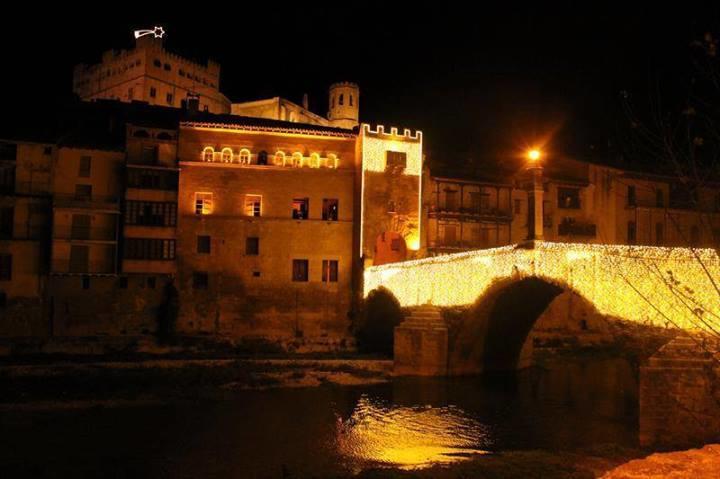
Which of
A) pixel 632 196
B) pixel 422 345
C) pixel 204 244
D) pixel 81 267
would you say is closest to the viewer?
pixel 422 345

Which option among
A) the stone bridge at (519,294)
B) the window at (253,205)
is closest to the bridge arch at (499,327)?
the stone bridge at (519,294)

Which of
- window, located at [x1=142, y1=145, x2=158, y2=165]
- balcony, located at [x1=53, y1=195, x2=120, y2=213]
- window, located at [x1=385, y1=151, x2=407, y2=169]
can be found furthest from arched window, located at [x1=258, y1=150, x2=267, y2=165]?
balcony, located at [x1=53, y1=195, x2=120, y2=213]

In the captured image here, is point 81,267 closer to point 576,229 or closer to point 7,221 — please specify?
point 7,221

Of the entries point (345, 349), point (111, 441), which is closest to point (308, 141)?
point (345, 349)

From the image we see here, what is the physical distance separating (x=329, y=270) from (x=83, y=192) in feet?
54.8

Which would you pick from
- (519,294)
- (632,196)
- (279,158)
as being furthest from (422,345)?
(632,196)

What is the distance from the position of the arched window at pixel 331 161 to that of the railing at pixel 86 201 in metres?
14.2

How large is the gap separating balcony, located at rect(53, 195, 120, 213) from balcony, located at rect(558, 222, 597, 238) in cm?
3302

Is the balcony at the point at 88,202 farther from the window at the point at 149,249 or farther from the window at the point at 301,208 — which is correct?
the window at the point at 301,208

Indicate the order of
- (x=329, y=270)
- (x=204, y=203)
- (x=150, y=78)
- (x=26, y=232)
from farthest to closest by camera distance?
(x=150, y=78), (x=329, y=270), (x=204, y=203), (x=26, y=232)

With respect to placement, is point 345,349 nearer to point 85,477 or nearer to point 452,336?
point 452,336

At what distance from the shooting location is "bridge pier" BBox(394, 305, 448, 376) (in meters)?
32.4

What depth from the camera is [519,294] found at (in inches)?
1174

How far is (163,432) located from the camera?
22.4 m
